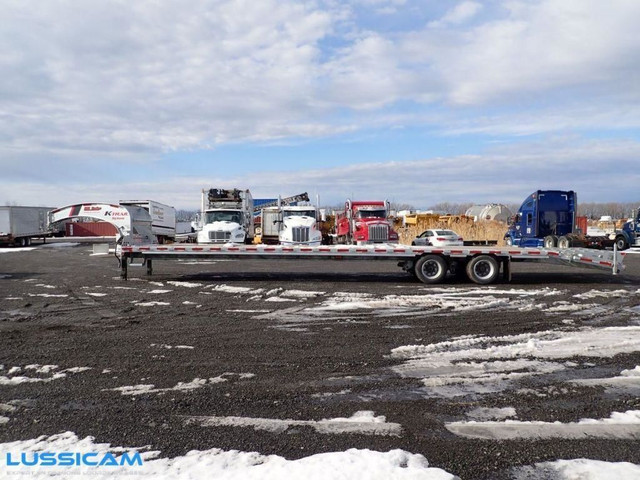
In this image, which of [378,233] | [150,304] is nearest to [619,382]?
[150,304]

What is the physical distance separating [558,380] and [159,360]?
16.1 ft

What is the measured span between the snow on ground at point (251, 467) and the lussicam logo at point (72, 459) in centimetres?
4

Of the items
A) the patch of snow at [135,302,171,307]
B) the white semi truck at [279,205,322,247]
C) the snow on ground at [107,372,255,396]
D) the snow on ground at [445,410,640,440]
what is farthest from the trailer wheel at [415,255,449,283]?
the snow on ground at [445,410,640,440]

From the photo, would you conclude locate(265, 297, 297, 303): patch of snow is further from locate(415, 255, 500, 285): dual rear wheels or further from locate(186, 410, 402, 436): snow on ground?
locate(186, 410, 402, 436): snow on ground

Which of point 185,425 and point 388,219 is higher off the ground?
point 388,219

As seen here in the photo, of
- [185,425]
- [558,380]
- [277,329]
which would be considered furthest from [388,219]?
[185,425]

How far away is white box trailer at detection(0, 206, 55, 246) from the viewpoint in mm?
32250

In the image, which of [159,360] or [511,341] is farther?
[511,341]

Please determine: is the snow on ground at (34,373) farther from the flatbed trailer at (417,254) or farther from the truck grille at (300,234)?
the truck grille at (300,234)

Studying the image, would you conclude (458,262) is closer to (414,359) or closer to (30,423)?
(414,359)

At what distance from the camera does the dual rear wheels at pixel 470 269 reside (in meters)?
13.6

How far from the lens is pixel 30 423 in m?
4.55

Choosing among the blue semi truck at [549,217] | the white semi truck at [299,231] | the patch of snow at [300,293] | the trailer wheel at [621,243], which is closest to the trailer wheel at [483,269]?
the patch of snow at [300,293]

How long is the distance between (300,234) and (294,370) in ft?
43.5
